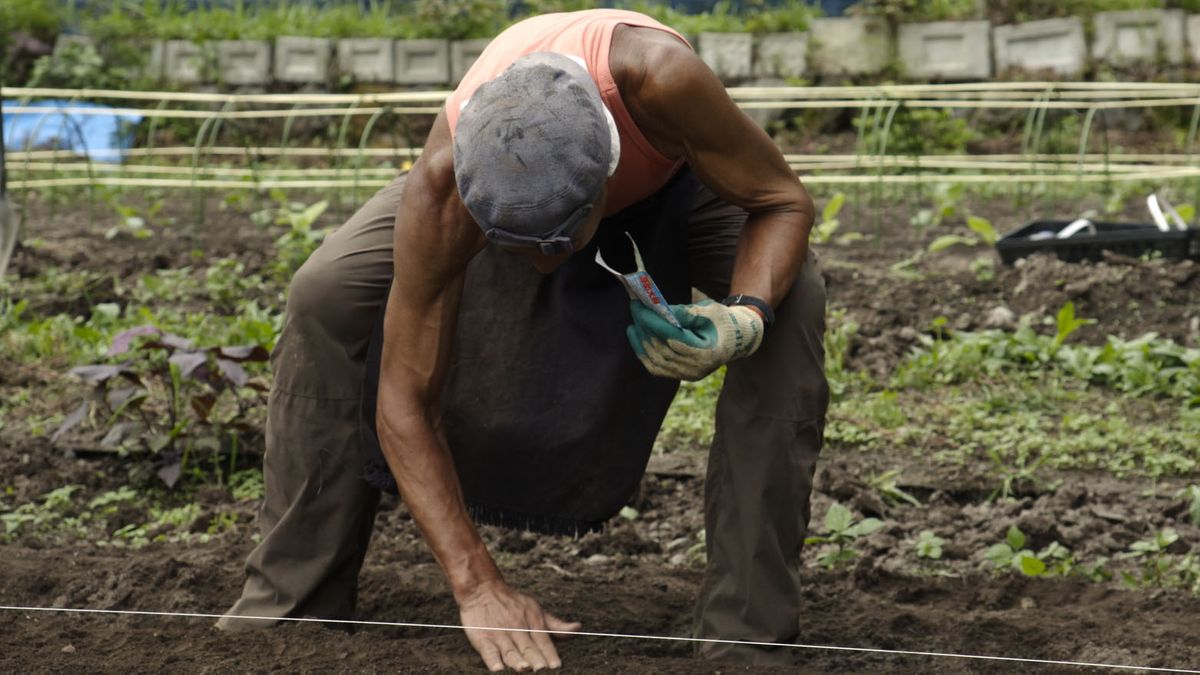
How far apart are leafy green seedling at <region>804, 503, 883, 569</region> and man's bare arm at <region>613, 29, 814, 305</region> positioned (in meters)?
0.95

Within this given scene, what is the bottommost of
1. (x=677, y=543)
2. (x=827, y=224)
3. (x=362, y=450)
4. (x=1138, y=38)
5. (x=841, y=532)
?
(x=677, y=543)

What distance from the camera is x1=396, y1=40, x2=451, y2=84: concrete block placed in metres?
9.37

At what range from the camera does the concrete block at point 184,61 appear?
30.8 feet

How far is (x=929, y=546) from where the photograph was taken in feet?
11.3

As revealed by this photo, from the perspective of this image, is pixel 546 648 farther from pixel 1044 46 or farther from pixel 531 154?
pixel 1044 46

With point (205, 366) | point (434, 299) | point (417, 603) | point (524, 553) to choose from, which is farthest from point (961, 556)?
point (205, 366)

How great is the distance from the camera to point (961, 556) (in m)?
3.46

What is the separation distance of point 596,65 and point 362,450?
88cm

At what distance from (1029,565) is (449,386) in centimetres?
135

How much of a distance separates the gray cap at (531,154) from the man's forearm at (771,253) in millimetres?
432

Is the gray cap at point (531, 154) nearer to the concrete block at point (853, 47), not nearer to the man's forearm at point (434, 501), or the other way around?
the man's forearm at point (434, 501)

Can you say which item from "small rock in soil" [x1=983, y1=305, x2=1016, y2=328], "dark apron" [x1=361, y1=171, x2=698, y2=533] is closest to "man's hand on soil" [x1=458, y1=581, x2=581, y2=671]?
"dark apron" [x1=361, y1=171, x2=698, y2=533]

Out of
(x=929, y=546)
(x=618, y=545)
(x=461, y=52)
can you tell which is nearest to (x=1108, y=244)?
(x=929, y=546)

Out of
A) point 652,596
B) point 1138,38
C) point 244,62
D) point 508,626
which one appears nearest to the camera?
point 508,626
